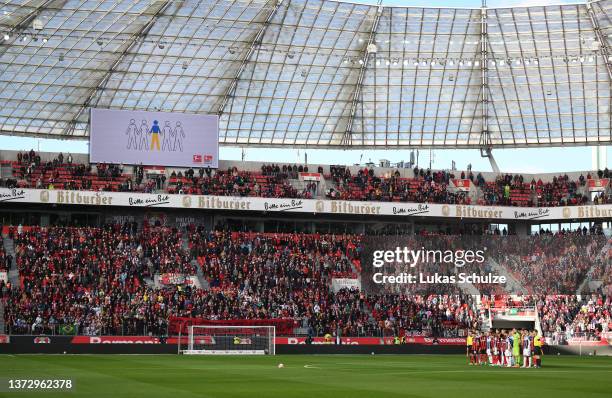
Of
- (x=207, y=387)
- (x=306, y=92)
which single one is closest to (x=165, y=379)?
(x=207, y=387)

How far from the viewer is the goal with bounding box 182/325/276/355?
5619 cm

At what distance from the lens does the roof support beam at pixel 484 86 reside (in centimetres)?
6971

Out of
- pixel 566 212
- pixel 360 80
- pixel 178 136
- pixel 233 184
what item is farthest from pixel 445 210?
pixel 178 136

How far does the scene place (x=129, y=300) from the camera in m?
60.6

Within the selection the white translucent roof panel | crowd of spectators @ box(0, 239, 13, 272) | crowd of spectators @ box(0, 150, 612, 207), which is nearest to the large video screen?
crowd of spectators @ box(0, 150, 612, 207)

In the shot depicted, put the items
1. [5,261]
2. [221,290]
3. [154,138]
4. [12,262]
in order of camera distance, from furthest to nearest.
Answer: [154,138] < [221,290] < [12,262] < [5,261]

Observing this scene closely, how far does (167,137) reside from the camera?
72875 millimetres

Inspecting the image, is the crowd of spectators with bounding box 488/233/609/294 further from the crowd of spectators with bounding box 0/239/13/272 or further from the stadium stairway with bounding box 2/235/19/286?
the crowd of spectators with bounding box 0/239/13/272

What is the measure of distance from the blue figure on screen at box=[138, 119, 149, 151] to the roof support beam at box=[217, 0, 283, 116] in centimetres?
684

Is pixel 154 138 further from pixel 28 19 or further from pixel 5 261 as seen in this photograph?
pixel 5 261

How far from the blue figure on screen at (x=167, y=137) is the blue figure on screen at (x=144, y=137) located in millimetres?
1230

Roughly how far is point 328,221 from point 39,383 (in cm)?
5363

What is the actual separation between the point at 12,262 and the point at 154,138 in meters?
14.3

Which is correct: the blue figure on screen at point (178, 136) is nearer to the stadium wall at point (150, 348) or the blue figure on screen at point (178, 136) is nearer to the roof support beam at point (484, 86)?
the stadium wall at point (150, 348)
